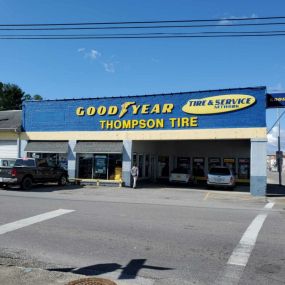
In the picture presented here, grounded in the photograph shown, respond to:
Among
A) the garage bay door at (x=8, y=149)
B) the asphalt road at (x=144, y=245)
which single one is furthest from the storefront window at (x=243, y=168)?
the asphalt road at (x=144, y=245)

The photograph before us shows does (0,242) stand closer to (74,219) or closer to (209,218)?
(74,219)

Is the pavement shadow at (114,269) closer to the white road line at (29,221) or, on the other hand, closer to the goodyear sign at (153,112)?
the white road line at (29,221)

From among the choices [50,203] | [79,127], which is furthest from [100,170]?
[50,203]

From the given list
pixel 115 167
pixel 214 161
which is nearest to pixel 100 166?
pixel 115 167

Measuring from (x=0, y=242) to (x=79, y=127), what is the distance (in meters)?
20.3

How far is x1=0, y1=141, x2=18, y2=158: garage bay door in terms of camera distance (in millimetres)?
30484

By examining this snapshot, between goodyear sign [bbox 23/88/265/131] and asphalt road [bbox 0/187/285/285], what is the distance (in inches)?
466

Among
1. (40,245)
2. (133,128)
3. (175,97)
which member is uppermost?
(175,97)

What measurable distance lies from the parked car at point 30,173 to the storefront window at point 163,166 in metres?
11.0

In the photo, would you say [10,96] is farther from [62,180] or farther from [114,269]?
[114,269]

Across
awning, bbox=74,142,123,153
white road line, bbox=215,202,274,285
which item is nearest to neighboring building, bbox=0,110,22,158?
awning, bbox=74,142,123,153

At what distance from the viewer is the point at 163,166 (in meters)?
35.6

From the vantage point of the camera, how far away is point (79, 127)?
1128 inches

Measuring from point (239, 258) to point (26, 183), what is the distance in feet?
56.4
